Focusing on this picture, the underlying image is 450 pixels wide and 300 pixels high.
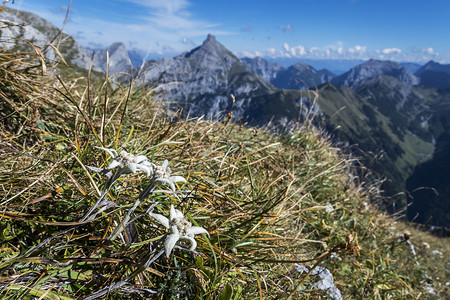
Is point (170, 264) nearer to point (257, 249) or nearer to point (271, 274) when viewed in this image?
point (257, 249)

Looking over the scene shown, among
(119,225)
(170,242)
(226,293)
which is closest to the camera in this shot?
(170,242)

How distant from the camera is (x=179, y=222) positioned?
4.88 feet

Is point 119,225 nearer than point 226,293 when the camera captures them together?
Yes

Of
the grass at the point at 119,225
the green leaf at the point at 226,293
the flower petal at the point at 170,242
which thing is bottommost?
the green leaf at the point at 226,293

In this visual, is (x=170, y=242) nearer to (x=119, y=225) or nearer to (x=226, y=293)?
(x=119, y=225)

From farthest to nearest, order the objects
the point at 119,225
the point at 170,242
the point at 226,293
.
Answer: the point at 226,293 → the point at 119,225 → the point at 170,242

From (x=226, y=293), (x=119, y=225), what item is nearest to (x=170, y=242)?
(x=119, y=225)

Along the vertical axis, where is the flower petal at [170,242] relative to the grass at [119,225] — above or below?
above

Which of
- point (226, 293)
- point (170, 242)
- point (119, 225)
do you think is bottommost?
point (226, 293)

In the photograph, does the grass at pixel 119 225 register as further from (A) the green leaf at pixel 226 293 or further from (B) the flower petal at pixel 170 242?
(B) the flower petal at pixel 170 242

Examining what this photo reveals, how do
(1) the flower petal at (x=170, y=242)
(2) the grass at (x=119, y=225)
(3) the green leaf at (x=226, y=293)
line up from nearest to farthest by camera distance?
1. (1) the flower petal at (x=170, y=242)
2. (2) the grass at (x=119, y=225)
3. (3) the green leaf at (x=226, y=293)

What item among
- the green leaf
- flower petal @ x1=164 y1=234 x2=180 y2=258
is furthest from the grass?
flower petal @ x1=164 y1=234 x2=180 y2=258

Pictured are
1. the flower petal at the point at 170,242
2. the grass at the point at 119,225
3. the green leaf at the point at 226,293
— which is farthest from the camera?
the green leaf at the point at 226,293

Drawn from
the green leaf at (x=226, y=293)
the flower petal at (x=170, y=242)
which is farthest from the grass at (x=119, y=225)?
the flower petal at (x=170, y=242)
